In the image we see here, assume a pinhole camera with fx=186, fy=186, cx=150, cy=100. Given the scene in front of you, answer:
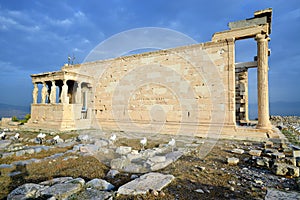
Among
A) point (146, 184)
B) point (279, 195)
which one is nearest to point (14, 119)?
point (146, 184)

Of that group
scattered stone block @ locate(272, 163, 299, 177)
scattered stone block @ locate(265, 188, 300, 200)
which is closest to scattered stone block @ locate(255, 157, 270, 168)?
scattered stone block @ locate(272, 163, 299, 177)

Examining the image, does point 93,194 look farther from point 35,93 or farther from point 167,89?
point 35,93

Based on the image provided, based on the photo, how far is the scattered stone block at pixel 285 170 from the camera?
12.6 ft

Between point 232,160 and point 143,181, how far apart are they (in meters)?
2.62

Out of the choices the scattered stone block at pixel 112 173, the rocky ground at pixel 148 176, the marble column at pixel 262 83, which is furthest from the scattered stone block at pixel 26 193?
the marble column at pixel 262 83

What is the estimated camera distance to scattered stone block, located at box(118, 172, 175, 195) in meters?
3.04

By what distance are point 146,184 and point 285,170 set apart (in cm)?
303

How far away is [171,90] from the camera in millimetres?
10828

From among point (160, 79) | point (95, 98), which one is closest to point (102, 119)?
point (95, 98)

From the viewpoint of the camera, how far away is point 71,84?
15297 mm

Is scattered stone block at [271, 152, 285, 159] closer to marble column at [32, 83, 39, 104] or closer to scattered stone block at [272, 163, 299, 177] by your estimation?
scattered stone block at [272, 163, 299, 177]

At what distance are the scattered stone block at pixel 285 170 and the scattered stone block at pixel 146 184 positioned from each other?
2328 mm

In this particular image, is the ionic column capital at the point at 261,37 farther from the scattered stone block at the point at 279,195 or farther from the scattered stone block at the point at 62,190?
the scattered stone block at the point at 62,190

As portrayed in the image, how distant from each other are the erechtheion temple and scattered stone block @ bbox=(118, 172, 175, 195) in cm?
658
